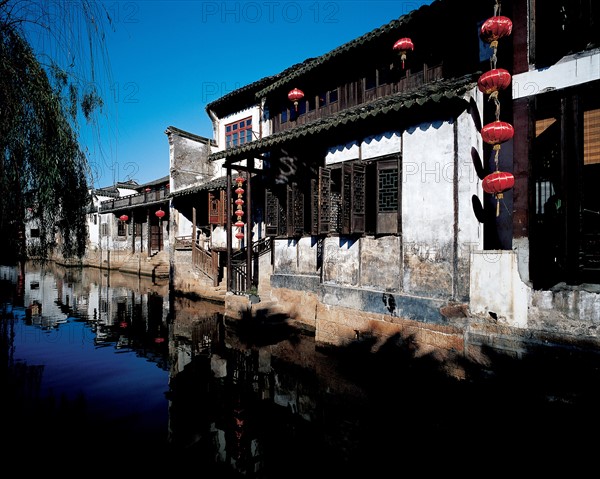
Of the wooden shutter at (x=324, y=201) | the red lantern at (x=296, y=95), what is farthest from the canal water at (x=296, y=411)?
the red lantern at (x=296, y=95)

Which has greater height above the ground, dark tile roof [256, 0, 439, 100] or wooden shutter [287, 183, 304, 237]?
dark tile roof [256, 0, 439, 100]

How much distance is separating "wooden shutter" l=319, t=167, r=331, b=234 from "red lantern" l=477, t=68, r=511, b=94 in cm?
401

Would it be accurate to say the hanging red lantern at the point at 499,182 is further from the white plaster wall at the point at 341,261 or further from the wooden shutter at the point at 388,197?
the white plaster wall at the point at 341,261

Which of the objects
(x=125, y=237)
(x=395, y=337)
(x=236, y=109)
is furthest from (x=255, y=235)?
(x=125, y=237)

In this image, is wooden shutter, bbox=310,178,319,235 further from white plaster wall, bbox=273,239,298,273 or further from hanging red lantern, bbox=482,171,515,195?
hanging red lantern, bbox=482,171,515,195

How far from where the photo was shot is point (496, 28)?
19.7 feet

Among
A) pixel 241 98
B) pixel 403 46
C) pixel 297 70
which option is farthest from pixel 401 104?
pixel 241 98

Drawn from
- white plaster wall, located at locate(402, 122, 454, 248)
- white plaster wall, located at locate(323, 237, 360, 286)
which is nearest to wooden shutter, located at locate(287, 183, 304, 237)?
white plaster wall, located at locate(323, 237, 360, 286)

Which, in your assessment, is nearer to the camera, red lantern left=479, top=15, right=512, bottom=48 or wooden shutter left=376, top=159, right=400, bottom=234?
red lantern left=479, top=15, right=512, bottom=48

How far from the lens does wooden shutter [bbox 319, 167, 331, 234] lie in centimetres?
881

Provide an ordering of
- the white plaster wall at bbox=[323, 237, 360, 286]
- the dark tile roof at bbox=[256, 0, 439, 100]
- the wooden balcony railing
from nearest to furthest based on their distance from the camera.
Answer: the white plaster wall at bbox=[323, 237, 360, 286], the dark tile roof at bbox=[256, 0, 439, 100], the wooden balcony railing

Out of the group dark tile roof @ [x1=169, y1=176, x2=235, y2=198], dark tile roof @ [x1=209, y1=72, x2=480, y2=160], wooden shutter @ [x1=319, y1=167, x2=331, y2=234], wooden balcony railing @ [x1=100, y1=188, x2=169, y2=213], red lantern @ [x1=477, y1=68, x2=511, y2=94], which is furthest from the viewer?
wooden balcony railing @ [x1=100, y1=188, x2=169, y2=213]

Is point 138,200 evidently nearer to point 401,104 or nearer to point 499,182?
point 401,104

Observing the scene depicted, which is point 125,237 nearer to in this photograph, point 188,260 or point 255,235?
point 188,260
